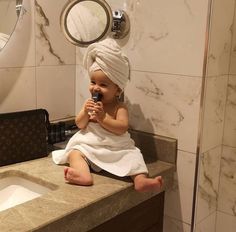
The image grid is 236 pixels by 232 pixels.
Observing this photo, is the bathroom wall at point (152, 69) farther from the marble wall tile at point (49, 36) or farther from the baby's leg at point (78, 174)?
the baby's leg at point (78, 174)

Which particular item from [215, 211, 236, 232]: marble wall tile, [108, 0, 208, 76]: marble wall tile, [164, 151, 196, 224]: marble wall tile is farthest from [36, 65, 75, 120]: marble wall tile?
[215, 211, 236, 232]: marble wall tile

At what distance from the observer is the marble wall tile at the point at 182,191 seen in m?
1.22

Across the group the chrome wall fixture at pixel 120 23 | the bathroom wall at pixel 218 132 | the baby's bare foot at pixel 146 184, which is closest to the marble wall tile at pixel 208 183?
the bathroom wall at pixel 218 132

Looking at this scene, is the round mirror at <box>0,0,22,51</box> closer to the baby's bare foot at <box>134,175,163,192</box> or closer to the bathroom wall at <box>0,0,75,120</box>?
the bathroom wall at <box>0,0,75,120</box>

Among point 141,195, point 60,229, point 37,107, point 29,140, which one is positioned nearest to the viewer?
point 60,229

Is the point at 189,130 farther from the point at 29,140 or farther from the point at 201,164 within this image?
the point at 29,140

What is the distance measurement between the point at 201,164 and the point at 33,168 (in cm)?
56

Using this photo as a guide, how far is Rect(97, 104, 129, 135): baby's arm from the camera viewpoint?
3.61ft

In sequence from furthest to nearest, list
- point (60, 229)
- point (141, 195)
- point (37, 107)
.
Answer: point (37, 107) < point (141, 195) < point (60, 229)

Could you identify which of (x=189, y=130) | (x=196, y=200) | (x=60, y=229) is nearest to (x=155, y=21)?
(x=189, y=130)

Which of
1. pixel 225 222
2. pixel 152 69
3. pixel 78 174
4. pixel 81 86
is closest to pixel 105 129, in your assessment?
pixel 78 174

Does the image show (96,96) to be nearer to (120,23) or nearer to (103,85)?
(103,85)

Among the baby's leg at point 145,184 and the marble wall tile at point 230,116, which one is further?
the marble wall tile at point 230,116

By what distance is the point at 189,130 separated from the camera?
1.20 meters
